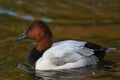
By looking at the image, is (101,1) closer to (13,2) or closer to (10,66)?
(13,2)

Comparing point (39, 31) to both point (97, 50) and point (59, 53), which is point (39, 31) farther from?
point (97, 50)

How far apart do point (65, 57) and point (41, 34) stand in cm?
79

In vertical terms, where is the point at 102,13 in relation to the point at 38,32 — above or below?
above

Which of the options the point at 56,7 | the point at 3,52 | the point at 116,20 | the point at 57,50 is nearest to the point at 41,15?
the point at 56,7

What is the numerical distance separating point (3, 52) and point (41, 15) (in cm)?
358

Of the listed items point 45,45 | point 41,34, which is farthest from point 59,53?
point 41,34

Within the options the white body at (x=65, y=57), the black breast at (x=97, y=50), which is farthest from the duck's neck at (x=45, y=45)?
the black breast at (x=97, y=50)

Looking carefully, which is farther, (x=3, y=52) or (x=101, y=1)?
(x=101, y=1)

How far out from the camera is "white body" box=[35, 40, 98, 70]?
9844 millimetres

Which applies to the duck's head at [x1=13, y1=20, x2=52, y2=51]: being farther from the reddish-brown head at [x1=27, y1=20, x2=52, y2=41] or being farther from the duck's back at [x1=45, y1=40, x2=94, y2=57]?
the duck's back at [x1=45, y1=40, x2=94, y2=57]

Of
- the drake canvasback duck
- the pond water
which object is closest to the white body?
the drake canvasback duck

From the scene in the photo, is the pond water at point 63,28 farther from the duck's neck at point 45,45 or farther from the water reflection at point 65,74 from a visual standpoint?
the duck's neck at point 45,45

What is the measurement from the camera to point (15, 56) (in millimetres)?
10758

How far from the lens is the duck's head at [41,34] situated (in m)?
10.3
